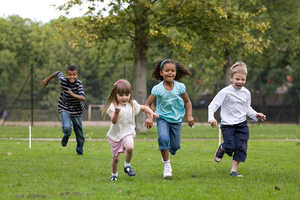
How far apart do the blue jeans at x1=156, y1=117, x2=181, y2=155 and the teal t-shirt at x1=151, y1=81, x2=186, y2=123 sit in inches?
3.2

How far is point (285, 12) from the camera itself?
76.3 feet

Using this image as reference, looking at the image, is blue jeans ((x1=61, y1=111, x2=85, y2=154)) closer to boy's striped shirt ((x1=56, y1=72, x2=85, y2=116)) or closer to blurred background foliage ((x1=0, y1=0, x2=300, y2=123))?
boy's striped shirt ((x1=56, y1=72, x2=85, y2=116))

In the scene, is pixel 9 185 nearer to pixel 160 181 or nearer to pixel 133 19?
pixel 160 181

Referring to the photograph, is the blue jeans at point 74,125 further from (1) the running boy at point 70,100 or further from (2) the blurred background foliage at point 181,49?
(2) the blurred background foliage at point 181,49

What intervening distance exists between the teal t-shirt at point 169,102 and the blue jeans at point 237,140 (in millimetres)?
802

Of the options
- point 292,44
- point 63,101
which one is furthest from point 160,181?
point 292,44

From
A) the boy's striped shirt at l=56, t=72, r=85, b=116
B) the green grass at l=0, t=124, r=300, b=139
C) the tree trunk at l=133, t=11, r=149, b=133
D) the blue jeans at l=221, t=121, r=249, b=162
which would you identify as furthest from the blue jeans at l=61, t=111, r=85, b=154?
the tree trunk at l=133, t=11, r=149, b=133

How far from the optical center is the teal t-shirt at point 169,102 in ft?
19.7

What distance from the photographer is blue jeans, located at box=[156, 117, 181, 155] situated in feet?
19.2

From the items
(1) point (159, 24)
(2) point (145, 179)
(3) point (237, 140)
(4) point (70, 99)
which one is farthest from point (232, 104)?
(1) point (159, 24)

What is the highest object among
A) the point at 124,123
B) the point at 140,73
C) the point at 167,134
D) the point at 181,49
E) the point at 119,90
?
the point at 181,49

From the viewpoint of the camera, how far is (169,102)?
5984mm

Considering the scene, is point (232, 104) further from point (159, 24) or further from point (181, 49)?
point (181, 49)

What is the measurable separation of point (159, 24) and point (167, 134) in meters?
10.0
